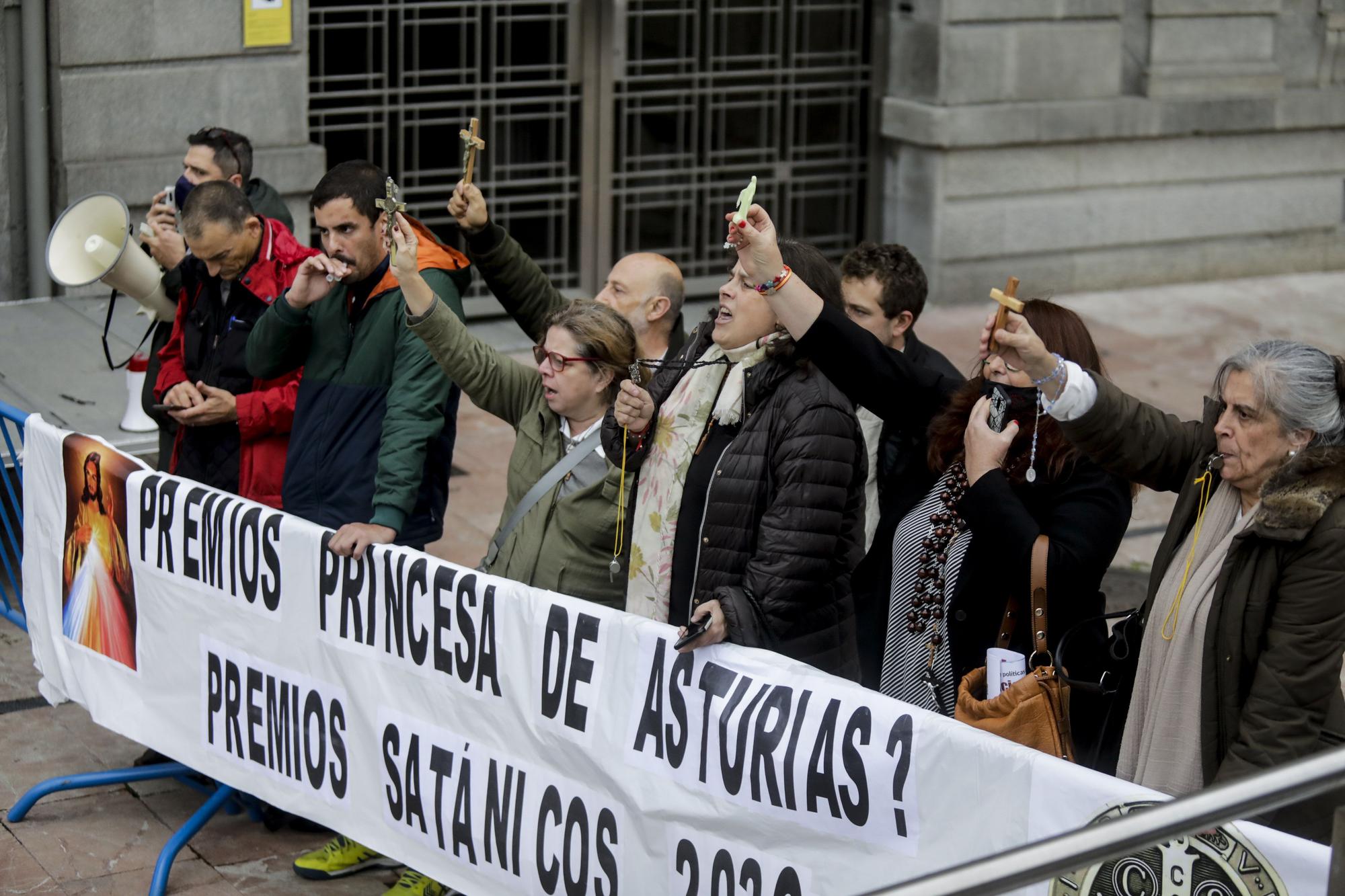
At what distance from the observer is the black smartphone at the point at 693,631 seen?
156 inches

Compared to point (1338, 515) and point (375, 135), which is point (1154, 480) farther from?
point (375, 135)

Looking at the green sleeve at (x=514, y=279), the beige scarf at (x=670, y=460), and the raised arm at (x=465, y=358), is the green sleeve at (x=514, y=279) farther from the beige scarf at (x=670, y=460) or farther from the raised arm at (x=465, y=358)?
the beige scarf at (x=670, y=460)

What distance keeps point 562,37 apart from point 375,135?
1.38 m

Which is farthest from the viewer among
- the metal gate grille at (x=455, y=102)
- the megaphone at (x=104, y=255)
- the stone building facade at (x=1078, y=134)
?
the stone building facade at (x=1078, y=134)

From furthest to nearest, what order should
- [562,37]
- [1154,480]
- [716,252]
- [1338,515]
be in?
[716,252], [562,37], [1154,480], [1338,515]

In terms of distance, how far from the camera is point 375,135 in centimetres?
1060

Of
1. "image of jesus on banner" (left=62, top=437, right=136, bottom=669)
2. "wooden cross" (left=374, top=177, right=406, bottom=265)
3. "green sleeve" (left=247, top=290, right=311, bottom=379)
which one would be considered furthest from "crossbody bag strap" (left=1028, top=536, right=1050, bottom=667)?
"image of jesus on banner" (left=62, top=437, right=136, bottom=669)

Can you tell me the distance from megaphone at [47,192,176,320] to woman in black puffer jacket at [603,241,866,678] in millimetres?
2495

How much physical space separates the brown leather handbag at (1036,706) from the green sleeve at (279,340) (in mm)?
2293

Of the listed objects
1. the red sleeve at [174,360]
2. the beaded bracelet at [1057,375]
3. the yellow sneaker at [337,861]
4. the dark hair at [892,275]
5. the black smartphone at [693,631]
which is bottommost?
the yellow sneaker at [337,861]

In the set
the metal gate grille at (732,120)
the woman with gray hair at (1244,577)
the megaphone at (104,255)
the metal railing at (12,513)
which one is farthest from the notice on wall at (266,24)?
the woman with gray hair at (1244,577)

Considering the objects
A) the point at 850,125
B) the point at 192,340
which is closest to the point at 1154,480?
the point at 192,340

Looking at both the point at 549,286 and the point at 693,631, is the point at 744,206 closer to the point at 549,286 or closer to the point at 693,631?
the point at 693,631

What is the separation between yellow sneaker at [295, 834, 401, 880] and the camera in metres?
5.06
